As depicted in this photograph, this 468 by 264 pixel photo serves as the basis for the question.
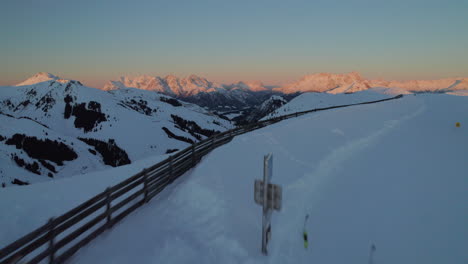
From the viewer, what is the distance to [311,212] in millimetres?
8953

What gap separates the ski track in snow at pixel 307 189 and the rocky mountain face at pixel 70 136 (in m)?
50.9

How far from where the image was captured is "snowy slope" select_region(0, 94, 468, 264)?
22.7 ft

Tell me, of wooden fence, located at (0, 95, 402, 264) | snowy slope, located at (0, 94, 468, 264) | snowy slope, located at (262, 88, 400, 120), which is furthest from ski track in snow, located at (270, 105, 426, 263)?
snowy slope, located at (262, 88, 400, 120)

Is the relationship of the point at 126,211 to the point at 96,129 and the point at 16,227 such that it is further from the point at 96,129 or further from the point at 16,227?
the point at 96,129

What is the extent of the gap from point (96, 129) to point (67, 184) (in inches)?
5480

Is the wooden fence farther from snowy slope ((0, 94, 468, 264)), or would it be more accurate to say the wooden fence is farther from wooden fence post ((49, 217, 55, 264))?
snowy slope ((0, 94, 468, 264))

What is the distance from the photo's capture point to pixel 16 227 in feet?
30.0

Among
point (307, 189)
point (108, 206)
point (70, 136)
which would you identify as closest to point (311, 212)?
point (307, 189)

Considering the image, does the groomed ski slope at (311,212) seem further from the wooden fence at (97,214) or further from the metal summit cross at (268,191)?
the metal summit cross at (268,191)

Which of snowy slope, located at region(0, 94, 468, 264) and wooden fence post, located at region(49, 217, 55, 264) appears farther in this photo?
snowy slope, located at region(0, 94, 468, 264)

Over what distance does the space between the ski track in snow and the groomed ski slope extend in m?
0.04

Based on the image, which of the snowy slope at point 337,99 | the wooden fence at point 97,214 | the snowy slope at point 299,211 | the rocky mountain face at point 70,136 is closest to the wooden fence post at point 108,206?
the wooden fence at point 97,214

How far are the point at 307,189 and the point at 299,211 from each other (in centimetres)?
193

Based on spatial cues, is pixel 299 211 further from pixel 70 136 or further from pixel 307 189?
pixel 70 136
